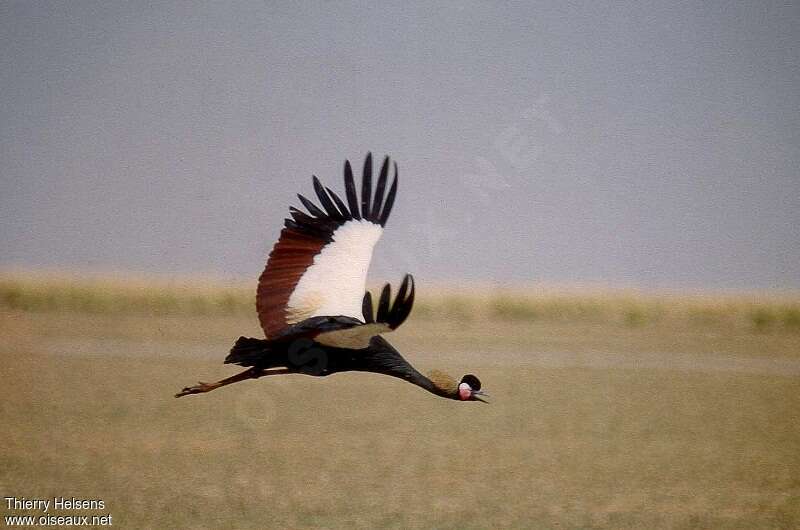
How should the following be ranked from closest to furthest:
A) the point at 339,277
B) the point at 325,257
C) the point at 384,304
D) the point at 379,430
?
the point at 384,304, the point at 339,277, the point at 325,257, the point at 379,430

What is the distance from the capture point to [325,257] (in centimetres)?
258

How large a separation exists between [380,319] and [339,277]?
0.35m

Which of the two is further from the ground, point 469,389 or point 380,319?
point 380,319

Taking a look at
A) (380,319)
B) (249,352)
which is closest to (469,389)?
→ (380,319)

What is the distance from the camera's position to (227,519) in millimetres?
8477

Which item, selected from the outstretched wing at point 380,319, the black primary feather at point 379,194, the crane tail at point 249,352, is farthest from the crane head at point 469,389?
the black primary feather at point 379,194

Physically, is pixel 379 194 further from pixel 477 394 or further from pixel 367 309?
pixel 477 394

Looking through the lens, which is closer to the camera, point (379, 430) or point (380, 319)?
point (380, 319)

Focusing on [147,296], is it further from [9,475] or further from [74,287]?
[9,475]

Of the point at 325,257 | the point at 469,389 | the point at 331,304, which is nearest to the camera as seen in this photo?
the point at 469,389

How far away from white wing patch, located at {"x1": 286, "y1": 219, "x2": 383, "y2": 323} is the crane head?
0.32 m

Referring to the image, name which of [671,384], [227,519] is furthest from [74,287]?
[671,384]

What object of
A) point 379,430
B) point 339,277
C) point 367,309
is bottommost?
point 379,430

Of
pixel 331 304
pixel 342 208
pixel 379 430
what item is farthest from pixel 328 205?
pixel 379 430
